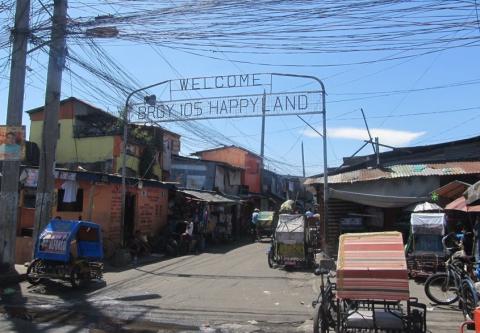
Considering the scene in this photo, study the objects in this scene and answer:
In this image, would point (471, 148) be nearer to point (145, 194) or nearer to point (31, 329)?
point (145, 194)

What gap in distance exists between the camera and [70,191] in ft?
62.7

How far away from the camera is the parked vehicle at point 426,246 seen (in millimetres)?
15172

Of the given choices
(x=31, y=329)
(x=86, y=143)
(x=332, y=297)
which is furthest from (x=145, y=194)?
(x=332, y=297)

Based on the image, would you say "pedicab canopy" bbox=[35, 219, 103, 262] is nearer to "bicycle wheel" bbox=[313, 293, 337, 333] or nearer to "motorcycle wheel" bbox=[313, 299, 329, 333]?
"bicycle wheel" bbox=[313, 293, 337, 333]

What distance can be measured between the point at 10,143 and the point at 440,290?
456 inches

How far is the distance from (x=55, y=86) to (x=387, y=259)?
11599 millimetres

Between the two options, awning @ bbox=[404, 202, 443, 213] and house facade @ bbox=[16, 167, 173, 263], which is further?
house facade @ bbox=[16, 167, 173, 263]

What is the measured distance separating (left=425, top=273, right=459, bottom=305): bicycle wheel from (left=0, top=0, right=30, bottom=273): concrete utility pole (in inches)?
427

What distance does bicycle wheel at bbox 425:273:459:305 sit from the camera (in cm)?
1162

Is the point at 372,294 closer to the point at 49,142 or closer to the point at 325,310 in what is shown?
the point at 325,310

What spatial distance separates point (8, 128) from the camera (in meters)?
14.5

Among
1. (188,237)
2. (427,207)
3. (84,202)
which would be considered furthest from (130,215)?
(427,207)

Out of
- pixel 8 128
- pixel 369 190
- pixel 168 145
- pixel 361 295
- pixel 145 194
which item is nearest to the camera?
pixel 361 295

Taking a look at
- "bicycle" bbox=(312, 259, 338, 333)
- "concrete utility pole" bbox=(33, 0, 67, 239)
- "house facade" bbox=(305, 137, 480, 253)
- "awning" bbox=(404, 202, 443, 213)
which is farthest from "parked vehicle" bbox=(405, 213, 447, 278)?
"concrete utility pole" bbox=(33, 0, 67, 239)
